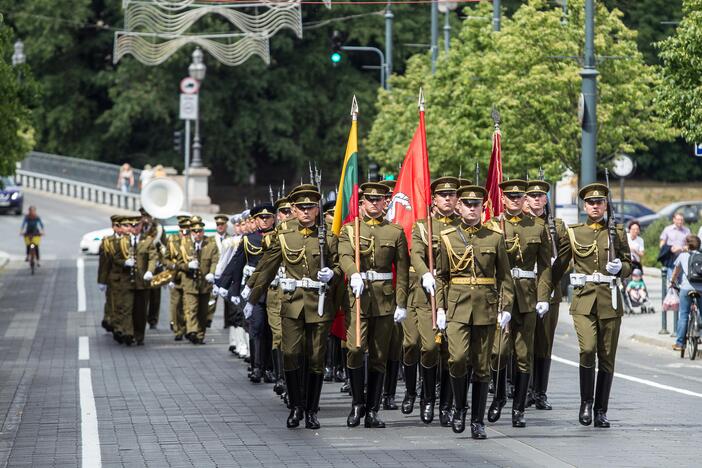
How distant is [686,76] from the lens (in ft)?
82.2

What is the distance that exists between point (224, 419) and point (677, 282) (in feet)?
32.2

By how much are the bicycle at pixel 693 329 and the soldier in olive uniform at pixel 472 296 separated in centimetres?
899

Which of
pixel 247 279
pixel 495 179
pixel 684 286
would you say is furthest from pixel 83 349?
pixel 495 179

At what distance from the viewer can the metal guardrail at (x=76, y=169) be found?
2643 inches

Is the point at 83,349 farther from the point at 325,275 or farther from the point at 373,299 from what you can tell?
the point at 325,275

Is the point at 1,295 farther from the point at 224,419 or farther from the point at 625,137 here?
the point at 224,419

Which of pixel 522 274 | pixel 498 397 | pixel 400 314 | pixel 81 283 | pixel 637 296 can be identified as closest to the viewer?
pixel 400 314

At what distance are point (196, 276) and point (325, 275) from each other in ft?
35.5

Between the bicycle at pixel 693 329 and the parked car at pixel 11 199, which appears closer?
the bicycle at pixel 693 329

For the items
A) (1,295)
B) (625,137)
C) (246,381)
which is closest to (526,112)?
(625,137)

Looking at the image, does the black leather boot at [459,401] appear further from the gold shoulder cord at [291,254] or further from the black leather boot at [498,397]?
the gold shoulder cord at [291,254]

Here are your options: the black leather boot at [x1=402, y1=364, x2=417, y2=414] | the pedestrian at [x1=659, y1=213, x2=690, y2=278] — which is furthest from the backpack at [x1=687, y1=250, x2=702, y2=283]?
the black leather boot at [x1=402, y1=364, x2=417, y2=414]

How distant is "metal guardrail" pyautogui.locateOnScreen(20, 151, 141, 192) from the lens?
220 feet

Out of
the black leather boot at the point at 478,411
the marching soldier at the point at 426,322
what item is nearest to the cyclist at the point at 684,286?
the marching soldier at the point at 426,322
